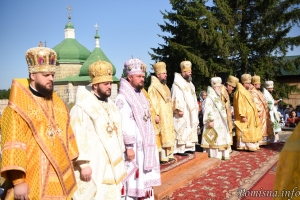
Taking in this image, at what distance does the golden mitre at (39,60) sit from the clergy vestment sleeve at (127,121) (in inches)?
62.3

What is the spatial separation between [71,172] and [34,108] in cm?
74

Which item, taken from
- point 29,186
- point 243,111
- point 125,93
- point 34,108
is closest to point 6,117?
point 34,108

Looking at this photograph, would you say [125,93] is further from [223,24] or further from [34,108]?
[223,24]

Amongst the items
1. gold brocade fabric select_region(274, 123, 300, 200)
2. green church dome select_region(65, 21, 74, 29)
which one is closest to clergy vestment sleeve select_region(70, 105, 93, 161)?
gold brocade fabric select_region(274, 123, 300, 200)

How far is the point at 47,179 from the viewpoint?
9.70 feet

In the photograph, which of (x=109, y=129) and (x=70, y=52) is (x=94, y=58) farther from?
(x=109, y=129)

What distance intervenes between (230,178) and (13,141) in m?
4.76

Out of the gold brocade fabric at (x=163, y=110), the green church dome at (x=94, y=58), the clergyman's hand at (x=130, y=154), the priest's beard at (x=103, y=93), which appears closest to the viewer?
the priest's beard at (x=103, y=93)

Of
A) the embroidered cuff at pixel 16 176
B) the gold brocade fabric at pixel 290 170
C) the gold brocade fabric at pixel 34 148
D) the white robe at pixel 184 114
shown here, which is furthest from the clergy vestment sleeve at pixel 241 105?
the gold brocade fabric at pixel 290 170

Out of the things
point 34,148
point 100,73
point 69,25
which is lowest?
point 34,148

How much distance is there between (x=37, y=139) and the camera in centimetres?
295

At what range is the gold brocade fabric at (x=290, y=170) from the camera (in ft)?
4.18

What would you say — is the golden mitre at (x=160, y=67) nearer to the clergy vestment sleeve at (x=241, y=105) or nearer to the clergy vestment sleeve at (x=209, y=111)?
the clergy vestment sleeve at (x=209, y=111)

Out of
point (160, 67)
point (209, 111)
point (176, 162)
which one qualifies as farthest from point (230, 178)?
point (160, 67)
